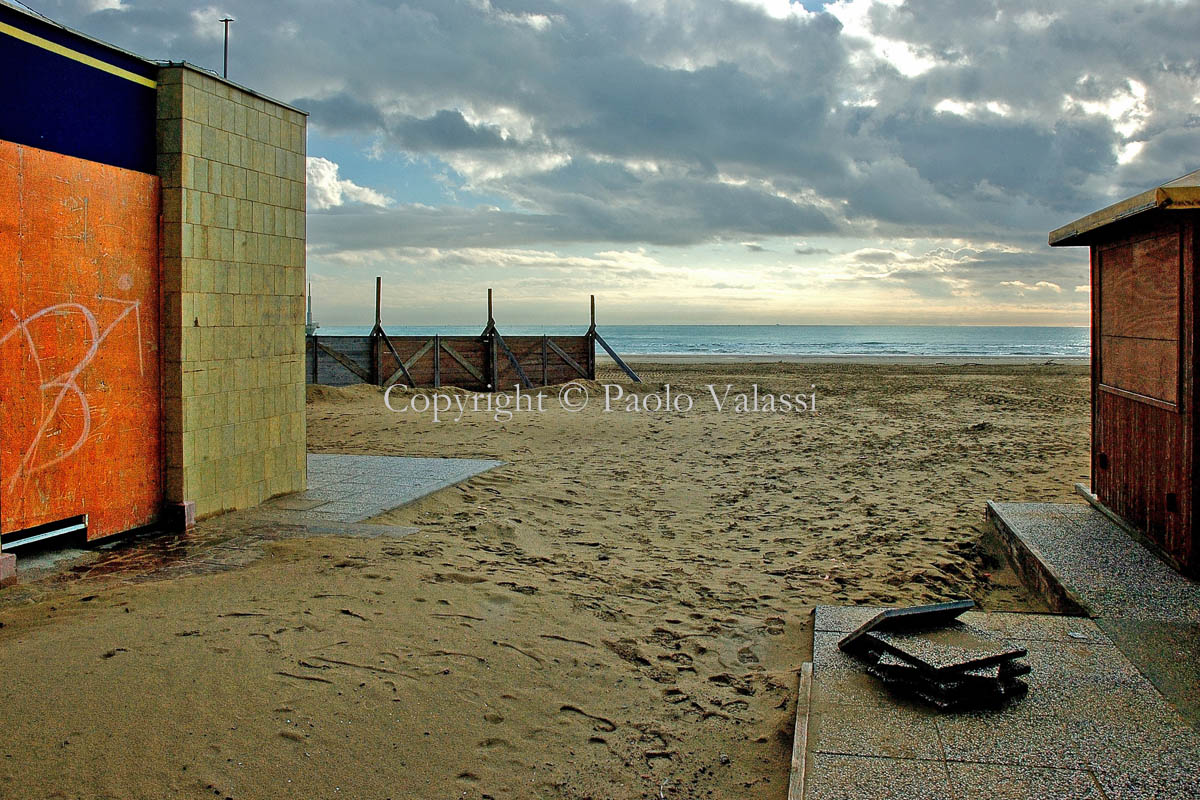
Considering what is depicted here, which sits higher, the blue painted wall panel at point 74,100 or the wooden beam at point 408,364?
the blue painted wall panel at point 74,100

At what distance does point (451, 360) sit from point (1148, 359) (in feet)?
55.3

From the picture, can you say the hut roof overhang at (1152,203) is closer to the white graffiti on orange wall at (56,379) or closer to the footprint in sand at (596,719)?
the footprint in sand at (596,719)

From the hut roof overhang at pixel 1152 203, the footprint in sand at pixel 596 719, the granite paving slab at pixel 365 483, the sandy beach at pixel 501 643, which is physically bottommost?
the footprint in sand at pixel 596 719

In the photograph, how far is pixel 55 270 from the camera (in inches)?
202

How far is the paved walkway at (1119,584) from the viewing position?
3.65m

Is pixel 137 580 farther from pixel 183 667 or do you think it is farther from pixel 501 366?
pixel 501 366

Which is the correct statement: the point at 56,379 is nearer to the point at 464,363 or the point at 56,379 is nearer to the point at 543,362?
the point at 464,363

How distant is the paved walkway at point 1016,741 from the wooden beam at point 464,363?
17.5 metres

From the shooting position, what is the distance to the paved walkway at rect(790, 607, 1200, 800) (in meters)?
2.68

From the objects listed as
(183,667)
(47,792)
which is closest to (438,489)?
(183,667)

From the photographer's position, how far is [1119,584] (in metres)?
4.62

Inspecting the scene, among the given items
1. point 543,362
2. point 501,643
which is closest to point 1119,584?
point 501,643

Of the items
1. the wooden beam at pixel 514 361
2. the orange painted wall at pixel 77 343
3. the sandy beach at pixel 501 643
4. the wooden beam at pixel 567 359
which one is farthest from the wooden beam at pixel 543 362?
the orange painted wall at pixel 77 343

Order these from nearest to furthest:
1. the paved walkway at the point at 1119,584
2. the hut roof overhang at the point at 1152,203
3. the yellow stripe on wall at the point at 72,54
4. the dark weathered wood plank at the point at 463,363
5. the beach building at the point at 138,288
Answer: the paved walkway at the point at 1119,584, the hut roof overhang at the point at 1152,203, the yellow stripe on wall at the point at 72,54, the beach building at the point at 138,288, the dark weathered wood plank at the point at 463,363
